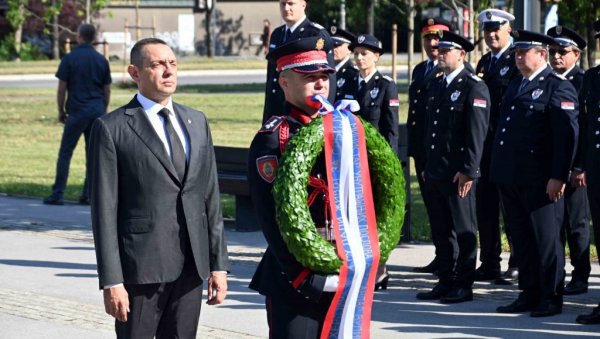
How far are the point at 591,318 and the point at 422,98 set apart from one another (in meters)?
2.86

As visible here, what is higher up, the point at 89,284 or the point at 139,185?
the point at 139,185

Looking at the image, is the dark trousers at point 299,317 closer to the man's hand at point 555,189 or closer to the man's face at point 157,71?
the man's face at point 157,71

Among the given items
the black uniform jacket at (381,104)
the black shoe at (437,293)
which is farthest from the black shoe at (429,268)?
the black uniform jacket at (381,104)

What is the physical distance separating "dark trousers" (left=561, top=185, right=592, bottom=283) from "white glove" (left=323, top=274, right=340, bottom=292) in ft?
15.3

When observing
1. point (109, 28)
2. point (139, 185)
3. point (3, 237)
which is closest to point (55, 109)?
point (3, 237)

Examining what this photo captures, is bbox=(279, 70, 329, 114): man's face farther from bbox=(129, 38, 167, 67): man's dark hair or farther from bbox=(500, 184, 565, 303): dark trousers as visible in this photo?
bbox=(500, 184, 565, 303): dark trousers

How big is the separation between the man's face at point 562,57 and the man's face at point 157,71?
4.61 metres

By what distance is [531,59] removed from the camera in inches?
345

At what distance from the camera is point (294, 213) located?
197 inches

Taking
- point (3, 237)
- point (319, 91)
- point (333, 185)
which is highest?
A: point (319, 91)

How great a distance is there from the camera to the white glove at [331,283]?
509 cm

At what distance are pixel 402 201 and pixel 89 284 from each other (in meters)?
5.16

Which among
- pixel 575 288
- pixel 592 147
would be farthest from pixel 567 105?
pixel 575 288

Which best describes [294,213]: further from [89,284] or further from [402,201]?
[89,284]
